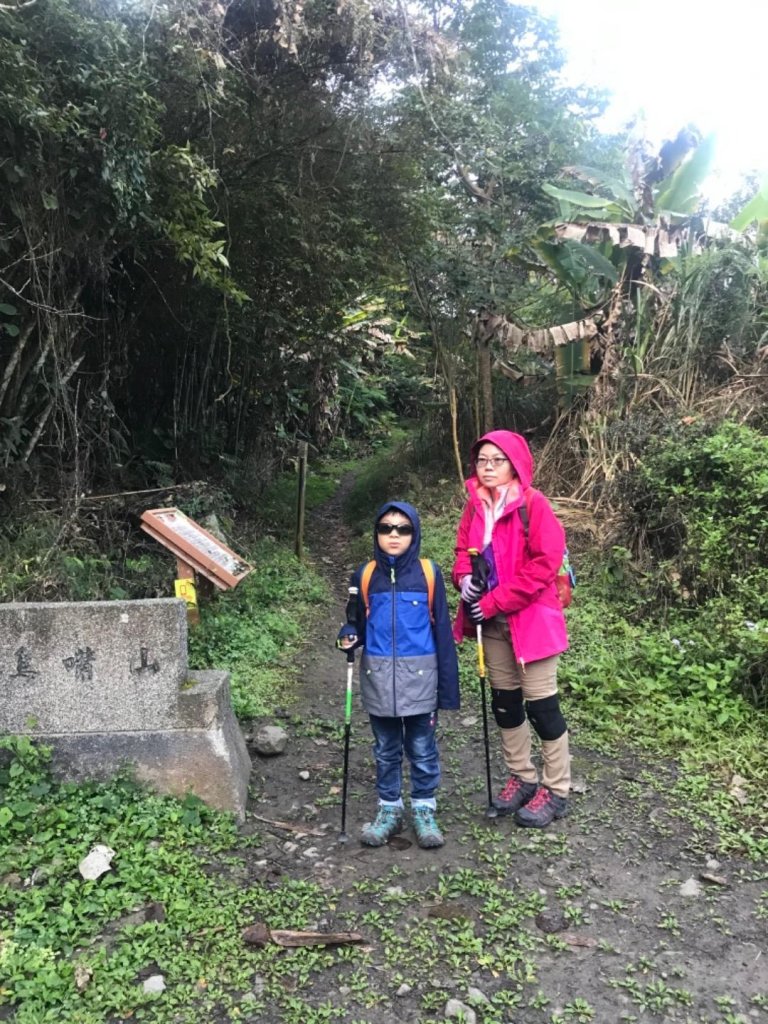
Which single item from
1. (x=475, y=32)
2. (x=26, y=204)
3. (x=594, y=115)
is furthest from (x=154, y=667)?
(x=475, y=32)

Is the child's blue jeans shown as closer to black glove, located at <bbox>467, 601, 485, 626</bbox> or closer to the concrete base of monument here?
black glove, located at <bbox>467, 601, 485, 626</bbox>

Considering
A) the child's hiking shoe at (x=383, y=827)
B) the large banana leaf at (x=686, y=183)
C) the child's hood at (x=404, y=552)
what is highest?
the large banana leaf at (x=686, y=183)

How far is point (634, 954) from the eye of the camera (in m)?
2.75

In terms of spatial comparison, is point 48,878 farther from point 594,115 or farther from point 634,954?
point 594,115

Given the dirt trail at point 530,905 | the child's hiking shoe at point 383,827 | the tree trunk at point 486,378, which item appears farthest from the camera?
the tree trunk at point 486,378

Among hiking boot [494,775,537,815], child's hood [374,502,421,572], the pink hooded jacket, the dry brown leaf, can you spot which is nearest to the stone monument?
the dry brown leaf

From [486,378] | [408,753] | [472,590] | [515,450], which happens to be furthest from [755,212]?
[408,753]

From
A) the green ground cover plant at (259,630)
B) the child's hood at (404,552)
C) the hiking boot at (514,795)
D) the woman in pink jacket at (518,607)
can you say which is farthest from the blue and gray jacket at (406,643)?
the green ground cover plant at (259,630)

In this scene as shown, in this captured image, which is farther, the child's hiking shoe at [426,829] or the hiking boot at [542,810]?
the hiking boot at [542,810]

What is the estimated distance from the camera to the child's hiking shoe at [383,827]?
3492 mm

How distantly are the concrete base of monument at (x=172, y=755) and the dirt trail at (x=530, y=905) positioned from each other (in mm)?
350

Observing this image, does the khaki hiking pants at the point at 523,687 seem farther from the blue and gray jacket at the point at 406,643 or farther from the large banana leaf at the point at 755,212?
the large banana leaf at the point at 755,212

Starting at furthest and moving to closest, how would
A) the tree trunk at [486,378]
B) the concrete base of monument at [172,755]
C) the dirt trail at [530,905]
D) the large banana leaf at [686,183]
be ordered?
the tree trunk at [486,378] < the large banana leaf at [686,183] < the concrete base of monument at [172,755] < the dirt trail at [530,905]

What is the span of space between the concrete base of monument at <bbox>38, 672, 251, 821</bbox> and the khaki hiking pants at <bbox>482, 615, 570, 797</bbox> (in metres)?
1.40
